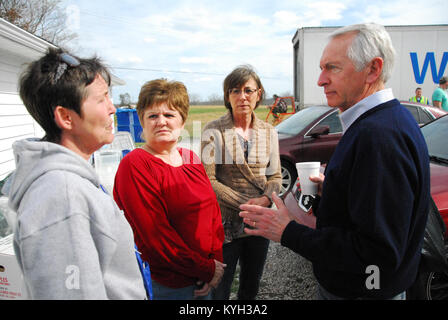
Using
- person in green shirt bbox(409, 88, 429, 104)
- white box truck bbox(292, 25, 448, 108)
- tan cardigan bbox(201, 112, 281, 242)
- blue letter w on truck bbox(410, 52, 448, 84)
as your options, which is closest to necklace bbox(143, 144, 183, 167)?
tan cardigan bbox(201, 112, 281, 242)

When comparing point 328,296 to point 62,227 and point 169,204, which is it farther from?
point 62,227

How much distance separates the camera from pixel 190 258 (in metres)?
1.53

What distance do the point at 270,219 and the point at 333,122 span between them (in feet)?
16.9

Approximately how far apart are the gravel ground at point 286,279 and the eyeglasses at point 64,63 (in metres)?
2.54

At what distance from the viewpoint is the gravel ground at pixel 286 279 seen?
292cm

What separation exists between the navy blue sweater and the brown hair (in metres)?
0.94

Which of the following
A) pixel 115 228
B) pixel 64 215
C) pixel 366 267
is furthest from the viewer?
pixel 366 267

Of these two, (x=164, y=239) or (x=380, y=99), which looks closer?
(x=380, y=99)

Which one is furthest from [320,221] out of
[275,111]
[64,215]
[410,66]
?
[410,66]

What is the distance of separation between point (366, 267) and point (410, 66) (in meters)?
13.3

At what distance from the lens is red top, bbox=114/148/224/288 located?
1462 mm

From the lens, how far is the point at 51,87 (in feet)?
3.36

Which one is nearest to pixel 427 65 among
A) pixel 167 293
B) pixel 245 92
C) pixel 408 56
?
pixel 408 56
